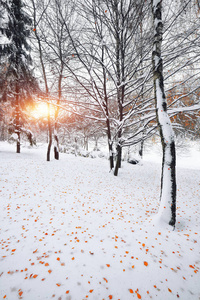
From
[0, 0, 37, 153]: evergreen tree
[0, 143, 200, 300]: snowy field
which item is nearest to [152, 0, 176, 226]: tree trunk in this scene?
[0, 143, 200, 300]: snowy field

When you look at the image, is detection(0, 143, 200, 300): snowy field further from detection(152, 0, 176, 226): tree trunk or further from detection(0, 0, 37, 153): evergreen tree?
detection(0, 0, 37, 153): evergreen tree

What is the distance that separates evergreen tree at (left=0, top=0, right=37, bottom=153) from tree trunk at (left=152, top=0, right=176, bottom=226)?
8.88 metres

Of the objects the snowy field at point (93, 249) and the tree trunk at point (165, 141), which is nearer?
the snowy field at point (93, 249)

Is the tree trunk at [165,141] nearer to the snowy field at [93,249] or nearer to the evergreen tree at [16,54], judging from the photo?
the snowy field at [93,249]

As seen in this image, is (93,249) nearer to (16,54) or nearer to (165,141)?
(165,141)

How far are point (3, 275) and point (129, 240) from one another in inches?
95.1

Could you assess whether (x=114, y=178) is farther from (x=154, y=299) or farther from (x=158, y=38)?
(x=158, y=38)

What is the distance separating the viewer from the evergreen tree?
978cm

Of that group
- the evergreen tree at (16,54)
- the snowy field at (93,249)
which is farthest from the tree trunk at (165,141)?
the evergreen tree at (16,54)

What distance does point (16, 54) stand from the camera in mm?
10266

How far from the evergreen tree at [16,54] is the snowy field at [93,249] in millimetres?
9016

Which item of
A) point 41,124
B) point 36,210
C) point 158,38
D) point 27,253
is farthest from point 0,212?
point 41,124

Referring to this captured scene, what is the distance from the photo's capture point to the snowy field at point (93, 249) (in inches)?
76.8

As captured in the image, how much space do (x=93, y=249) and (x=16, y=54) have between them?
14.1 metres
